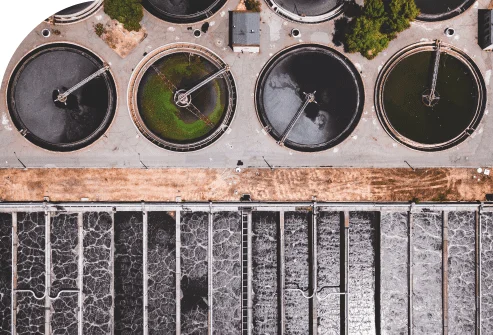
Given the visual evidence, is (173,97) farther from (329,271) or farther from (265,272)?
(329,271)

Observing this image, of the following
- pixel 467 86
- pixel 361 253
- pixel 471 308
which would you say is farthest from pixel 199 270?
pixel 467 86

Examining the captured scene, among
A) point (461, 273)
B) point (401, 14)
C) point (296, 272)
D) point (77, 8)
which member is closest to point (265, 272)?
point (296, 272)

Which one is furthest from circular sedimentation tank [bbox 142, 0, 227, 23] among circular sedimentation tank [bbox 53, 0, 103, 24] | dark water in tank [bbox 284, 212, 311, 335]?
dark water in tank [bbox 284, 212, 311, 335]

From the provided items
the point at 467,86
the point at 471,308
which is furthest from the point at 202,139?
the point at 471,308

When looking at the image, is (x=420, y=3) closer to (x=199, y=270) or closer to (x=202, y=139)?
(x=202, y=139)

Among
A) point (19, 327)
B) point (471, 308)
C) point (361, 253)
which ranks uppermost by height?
point (361, 253)

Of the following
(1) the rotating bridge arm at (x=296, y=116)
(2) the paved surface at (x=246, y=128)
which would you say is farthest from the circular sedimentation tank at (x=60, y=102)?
(1) the rotating bridge arm at (x=296, y=116)

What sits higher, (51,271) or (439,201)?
(439,201)
